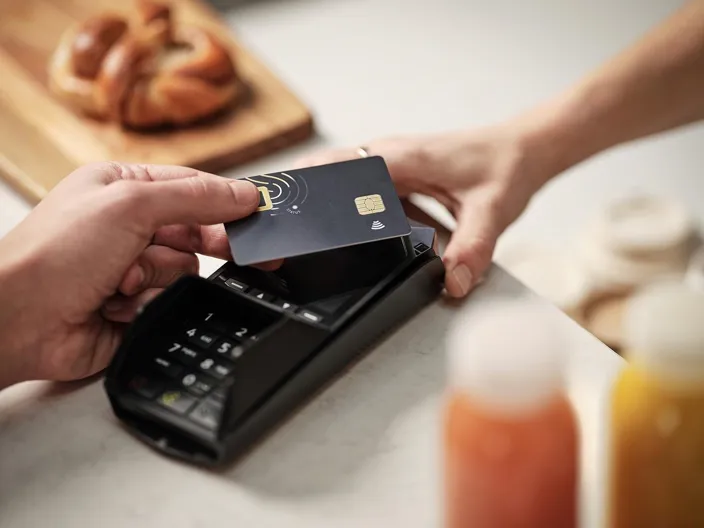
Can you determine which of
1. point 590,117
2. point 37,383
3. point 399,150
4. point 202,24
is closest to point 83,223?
point 37,383

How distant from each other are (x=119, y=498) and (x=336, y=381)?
0.19 m

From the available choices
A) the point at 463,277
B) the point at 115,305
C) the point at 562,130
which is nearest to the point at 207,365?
the point at 115,305

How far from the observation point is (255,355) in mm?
637

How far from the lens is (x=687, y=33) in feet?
Result: 3.12

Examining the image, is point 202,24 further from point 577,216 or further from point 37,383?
point 37,383

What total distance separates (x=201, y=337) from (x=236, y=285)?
59 millimetres

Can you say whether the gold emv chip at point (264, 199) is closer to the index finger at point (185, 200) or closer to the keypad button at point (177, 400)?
the index finger at point (185, 200)

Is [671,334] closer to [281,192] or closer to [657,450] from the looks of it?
[657,450]

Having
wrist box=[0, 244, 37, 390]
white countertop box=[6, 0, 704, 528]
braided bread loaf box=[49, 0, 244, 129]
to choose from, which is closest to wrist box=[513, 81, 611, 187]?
white countertop box=[6, 0, 704, 528]

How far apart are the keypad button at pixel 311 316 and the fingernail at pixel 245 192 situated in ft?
0.37

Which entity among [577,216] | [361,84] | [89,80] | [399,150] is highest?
[89,80]

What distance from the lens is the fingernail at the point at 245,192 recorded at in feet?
2.44

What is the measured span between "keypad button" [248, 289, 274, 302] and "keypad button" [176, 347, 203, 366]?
6 cm

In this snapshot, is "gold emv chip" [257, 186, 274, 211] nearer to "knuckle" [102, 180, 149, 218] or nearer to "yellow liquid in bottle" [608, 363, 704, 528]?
"knuckle" [102, 180, 149, 218]
